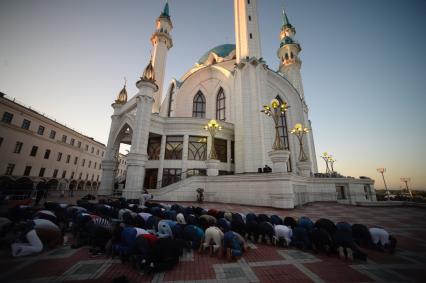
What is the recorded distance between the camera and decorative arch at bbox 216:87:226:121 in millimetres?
28109

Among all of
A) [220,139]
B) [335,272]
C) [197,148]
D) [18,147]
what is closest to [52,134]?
[18,147]

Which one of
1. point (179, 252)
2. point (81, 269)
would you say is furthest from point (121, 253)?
point (179, 252)

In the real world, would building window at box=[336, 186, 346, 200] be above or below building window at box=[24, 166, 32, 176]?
below

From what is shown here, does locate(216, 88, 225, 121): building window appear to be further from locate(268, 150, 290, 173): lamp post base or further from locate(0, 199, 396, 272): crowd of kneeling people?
locate(0, 199, 396, 272): crowd of kneeling people

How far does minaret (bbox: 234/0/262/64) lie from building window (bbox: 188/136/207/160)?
12.4m

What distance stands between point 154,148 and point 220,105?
1300 cm

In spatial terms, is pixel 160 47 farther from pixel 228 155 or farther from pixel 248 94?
pixel 228 155

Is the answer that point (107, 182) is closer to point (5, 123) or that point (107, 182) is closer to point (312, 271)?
point (5, 123)

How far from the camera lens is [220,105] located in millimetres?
28688

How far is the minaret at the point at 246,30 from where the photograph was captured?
2338 centimetres

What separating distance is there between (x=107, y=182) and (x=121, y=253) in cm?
2046

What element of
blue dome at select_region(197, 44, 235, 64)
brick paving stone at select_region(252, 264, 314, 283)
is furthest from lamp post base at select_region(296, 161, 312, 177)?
blue dome at select_region(197, 44, 235, 64)

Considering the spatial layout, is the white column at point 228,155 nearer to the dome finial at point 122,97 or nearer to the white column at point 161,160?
the white column at point 161,160

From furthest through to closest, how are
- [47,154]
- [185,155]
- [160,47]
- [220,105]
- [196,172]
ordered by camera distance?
1. [160,47]
2. [220,105]
3. [47,154]
4. [196,172]
5. [185,155]
